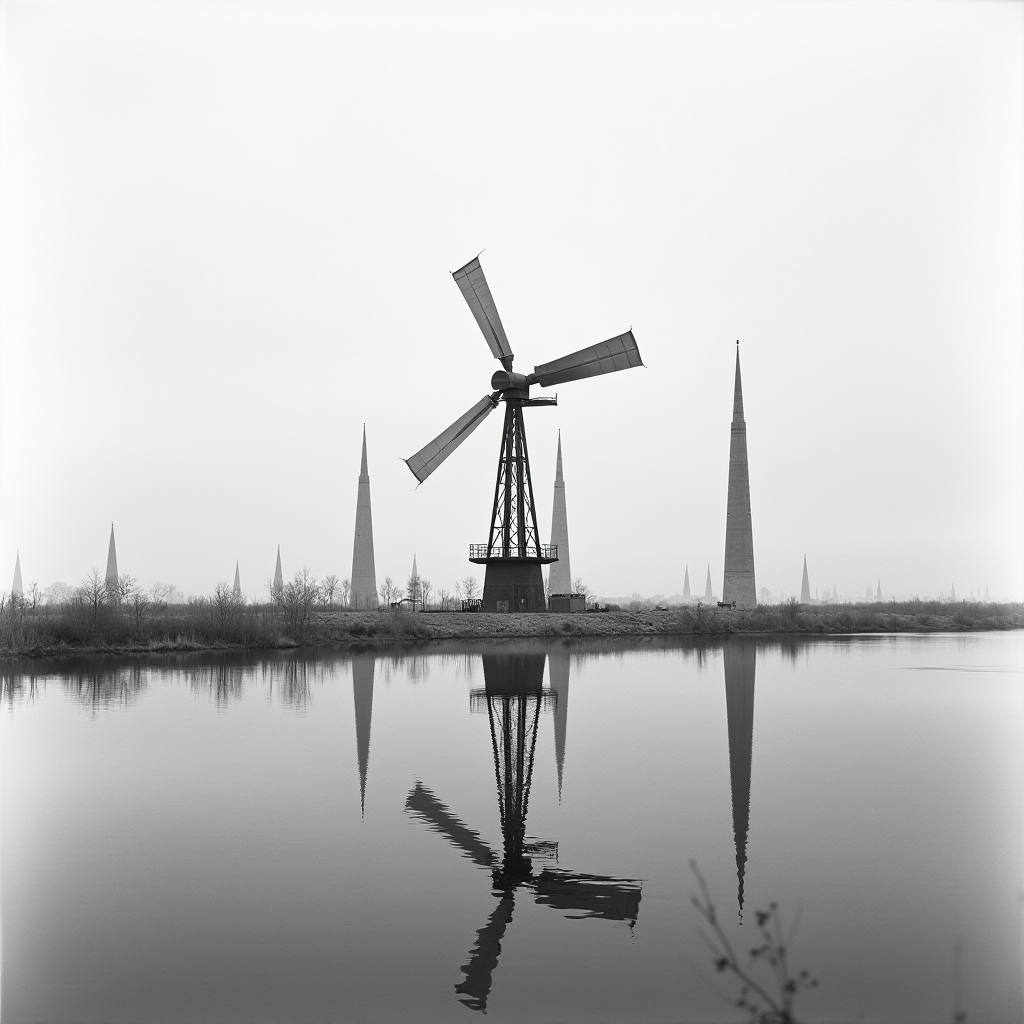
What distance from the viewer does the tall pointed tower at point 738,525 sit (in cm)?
5644

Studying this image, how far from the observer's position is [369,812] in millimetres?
11797

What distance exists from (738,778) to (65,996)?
9.23 meters

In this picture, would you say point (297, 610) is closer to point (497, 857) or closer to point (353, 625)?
point (353, 625)

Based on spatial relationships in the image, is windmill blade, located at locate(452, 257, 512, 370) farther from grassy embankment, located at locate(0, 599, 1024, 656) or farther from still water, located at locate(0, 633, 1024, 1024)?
still water, located at locate(0, 633, 1024, 1024)

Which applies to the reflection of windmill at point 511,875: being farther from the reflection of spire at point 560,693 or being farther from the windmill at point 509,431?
the windmill at point 509,431

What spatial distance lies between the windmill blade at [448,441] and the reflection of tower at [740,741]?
646 inches

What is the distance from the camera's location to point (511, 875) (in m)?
9.16

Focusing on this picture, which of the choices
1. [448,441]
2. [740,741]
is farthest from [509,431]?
[740,741]

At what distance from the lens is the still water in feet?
22.3

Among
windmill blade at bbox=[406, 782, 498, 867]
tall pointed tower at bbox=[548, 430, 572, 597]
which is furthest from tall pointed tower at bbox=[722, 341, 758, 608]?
windmill blade at bbox=[406, 782, 498, 867]

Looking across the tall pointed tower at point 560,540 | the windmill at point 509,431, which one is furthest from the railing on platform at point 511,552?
the tall pointed tower at point 560,540

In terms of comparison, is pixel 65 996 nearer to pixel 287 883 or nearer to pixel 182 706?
pixel 287 883

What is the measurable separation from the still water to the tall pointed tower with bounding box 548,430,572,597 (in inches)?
1854

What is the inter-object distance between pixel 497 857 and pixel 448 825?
1.44m
